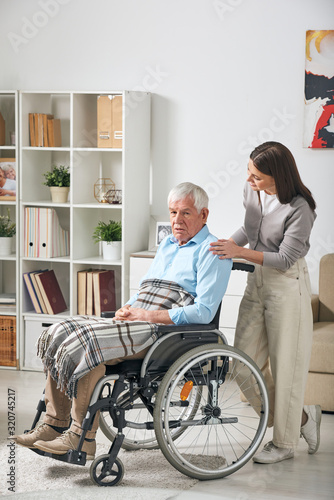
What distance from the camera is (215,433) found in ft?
10.8

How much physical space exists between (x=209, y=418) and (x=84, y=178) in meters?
2.14

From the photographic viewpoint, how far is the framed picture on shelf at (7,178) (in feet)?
14.9

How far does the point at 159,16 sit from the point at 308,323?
236 centimetres

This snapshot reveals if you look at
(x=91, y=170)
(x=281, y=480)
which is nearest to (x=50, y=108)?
(x=91, y=170)

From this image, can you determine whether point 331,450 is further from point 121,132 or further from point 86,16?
point 86,16

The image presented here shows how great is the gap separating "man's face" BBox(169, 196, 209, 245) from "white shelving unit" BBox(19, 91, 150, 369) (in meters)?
1.41

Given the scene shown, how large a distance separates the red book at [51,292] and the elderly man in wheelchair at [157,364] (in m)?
1.54

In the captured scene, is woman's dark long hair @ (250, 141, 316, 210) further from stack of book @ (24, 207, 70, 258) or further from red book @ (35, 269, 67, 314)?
red book @ (35, 269, 67, 314)

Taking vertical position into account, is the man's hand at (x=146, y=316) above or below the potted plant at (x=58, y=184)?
below

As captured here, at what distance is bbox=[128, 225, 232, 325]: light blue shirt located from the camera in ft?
9.00

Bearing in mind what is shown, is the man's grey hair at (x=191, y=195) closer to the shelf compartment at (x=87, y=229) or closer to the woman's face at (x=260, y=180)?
the woman's face at (x=260, y=180)

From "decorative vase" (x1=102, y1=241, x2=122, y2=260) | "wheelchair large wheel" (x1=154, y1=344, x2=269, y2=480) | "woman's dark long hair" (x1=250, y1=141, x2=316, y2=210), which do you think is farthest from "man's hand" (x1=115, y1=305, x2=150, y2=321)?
"decorative vase" (x1=102, y1=241, x2=122, y2=260)

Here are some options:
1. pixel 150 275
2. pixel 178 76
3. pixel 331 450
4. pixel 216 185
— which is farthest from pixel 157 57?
pixel 331 450

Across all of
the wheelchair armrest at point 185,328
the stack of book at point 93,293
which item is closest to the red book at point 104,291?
the stack of book at point 93,293
